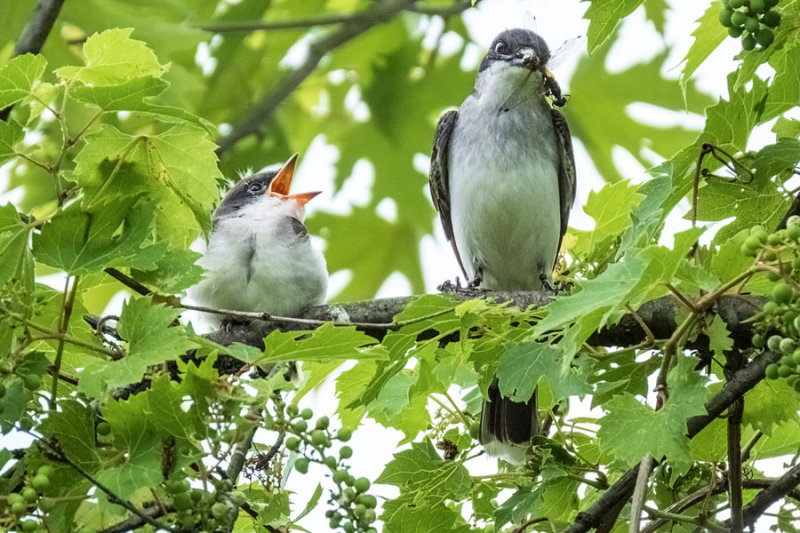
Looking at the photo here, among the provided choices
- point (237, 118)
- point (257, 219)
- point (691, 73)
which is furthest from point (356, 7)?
point (691, 73)

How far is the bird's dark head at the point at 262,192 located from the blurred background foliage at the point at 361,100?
2.30 feet

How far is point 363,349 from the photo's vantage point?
8.19 feet

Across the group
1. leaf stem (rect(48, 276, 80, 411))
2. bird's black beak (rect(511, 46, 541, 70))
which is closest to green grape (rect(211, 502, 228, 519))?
leaf stem (rect(48, 276, 80, 411))

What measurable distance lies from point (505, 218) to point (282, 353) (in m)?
3.35

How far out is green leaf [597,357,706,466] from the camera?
2.19 metres

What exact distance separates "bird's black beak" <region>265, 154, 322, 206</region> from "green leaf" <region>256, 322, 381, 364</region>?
2.89 meters

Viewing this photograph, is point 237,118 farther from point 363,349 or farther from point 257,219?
point 363,349

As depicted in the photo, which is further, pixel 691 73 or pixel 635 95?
pixel 635 95

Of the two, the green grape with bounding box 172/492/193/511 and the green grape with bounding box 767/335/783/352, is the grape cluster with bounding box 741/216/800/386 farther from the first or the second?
the green grape with bounding box 172/492/193/511

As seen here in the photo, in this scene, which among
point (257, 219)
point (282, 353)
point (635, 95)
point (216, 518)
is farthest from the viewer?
point (635, 95)

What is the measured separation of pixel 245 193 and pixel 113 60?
8.96 feet

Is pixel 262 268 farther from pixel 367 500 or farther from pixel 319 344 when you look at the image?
pixel 367 500

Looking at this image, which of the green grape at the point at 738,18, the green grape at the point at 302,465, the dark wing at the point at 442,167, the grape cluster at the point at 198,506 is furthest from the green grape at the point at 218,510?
the dark wing at the point at 442,167

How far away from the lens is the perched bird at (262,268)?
436 centimetres
